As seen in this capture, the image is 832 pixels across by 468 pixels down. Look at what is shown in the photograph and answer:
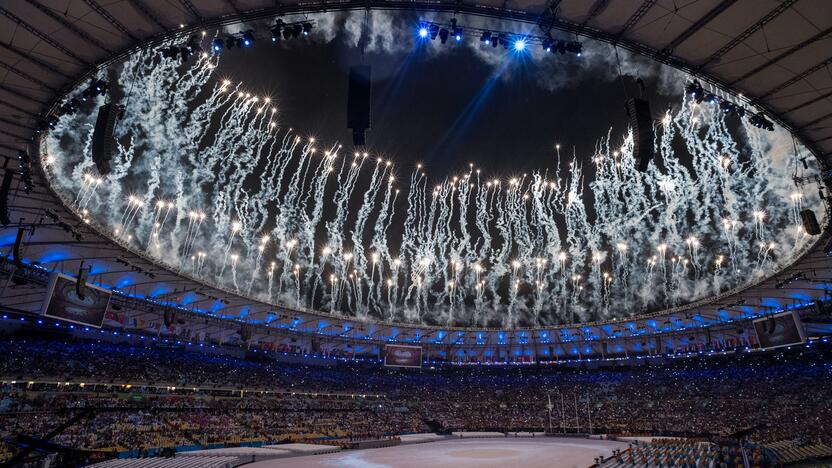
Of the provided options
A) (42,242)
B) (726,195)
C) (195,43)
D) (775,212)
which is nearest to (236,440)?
(42,242)

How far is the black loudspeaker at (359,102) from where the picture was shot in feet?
52.4

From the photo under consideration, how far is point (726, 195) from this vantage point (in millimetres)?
37125

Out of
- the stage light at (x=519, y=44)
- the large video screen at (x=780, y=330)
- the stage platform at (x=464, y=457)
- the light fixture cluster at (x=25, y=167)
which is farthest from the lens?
the large video screen at (x=780, y=330)

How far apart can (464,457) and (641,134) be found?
1160 inches

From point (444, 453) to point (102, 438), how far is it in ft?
87.9

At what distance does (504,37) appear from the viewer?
58.7ft

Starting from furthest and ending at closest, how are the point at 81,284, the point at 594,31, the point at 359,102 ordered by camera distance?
the point at 81,284
the point at 594,31
the point at 359,102

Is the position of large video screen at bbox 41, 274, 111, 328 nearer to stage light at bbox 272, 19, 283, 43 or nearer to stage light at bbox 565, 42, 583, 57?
stage light at bbox 272, 19, 283, 43

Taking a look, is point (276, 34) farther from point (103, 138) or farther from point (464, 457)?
point (464, 457)

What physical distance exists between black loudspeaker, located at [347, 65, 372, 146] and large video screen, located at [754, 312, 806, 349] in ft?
120

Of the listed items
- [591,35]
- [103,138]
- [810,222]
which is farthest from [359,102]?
[810,222]

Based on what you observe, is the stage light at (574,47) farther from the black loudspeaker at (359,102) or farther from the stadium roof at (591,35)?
the black loudspeaker at (359,102)

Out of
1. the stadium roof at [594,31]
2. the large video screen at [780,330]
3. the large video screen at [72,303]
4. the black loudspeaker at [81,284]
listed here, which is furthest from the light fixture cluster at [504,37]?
the large video screen at [780,330]

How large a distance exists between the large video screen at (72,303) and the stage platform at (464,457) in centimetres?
1516
